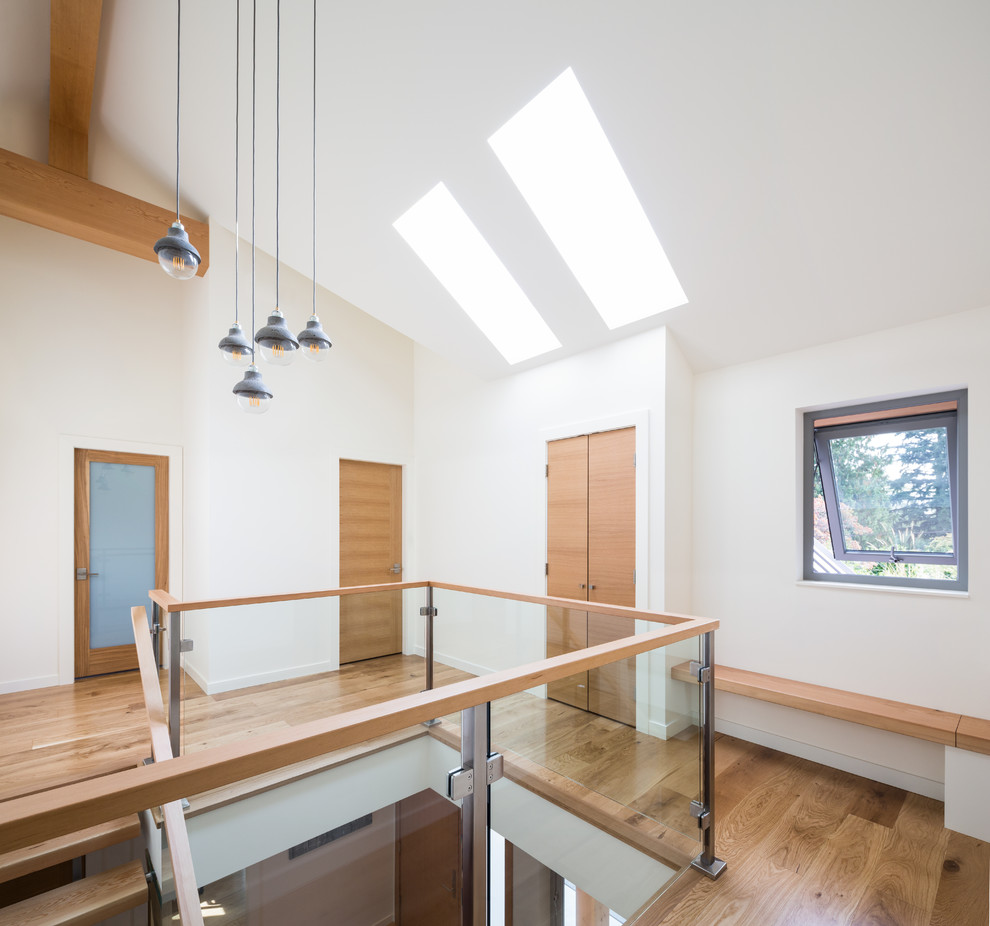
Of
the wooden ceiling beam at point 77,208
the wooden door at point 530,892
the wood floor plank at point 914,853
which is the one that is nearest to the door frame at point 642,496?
the wood floor plank at point 914,853

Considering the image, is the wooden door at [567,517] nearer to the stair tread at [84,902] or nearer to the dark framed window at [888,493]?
the dark framed window at [888,493]

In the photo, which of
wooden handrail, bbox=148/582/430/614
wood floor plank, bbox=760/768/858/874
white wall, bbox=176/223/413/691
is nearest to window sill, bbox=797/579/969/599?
wood floor plank, bbox=760/768/858/874

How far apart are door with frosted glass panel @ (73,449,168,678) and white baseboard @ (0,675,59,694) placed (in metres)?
0.22

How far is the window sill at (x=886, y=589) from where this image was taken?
287cm

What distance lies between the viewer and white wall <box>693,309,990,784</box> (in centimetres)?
281

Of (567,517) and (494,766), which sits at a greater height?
(567,517)

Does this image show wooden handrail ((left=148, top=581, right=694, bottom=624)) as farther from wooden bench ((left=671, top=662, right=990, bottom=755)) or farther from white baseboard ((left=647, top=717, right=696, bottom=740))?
white baseboard ((left=647, top=717, right=696, bottom=740))

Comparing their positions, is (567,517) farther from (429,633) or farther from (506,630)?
(429,633)

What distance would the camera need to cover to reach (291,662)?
305 cm

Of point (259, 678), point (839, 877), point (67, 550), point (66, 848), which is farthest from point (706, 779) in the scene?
point (67, 550)

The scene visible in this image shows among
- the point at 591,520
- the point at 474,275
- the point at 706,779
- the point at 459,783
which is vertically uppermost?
the point at 474,275

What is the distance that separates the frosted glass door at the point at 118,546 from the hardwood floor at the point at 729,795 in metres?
1.25

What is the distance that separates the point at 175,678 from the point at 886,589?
375 centimetres

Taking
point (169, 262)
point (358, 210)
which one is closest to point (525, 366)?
point (358, 210)
